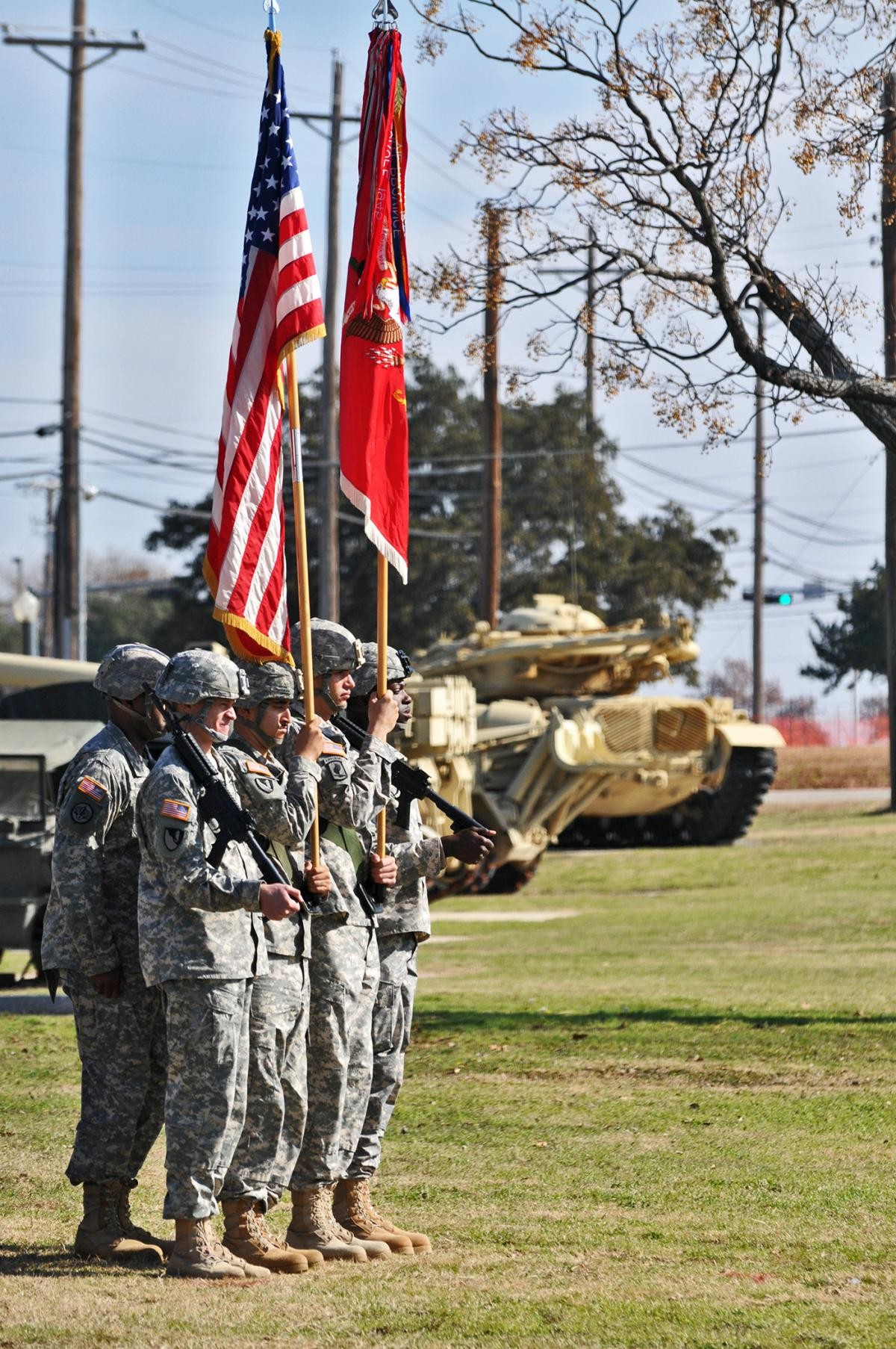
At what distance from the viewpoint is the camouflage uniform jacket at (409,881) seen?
7078 mm

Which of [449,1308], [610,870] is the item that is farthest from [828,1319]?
Answer: [610,870]

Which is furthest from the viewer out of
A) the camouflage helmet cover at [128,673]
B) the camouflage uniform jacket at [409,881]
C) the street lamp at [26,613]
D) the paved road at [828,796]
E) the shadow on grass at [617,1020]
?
the paved road at [828,796]

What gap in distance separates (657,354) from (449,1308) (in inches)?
310

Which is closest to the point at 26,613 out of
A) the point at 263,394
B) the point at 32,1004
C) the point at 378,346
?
the point at 32,1004

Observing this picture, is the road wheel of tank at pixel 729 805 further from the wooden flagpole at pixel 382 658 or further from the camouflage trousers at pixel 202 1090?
the camouflage trousers at pixel 202 1090

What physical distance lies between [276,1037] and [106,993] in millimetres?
610

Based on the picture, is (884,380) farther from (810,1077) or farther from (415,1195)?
(415,1195)

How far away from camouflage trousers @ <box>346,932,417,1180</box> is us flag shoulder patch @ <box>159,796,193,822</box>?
4.23ft

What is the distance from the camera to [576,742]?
923 inches

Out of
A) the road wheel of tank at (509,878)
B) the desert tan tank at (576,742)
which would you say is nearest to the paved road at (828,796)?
the desert tan tank at (576,742)

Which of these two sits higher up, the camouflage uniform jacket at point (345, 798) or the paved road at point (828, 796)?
the camouflage uniform jacket at point (345, 798)

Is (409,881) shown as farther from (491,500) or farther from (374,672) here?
(491,500)

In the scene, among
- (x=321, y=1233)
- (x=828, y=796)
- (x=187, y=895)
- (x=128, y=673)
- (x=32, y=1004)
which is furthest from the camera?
(x=828, y=796)

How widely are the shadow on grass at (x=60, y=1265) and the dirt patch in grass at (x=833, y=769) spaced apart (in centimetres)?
3734
